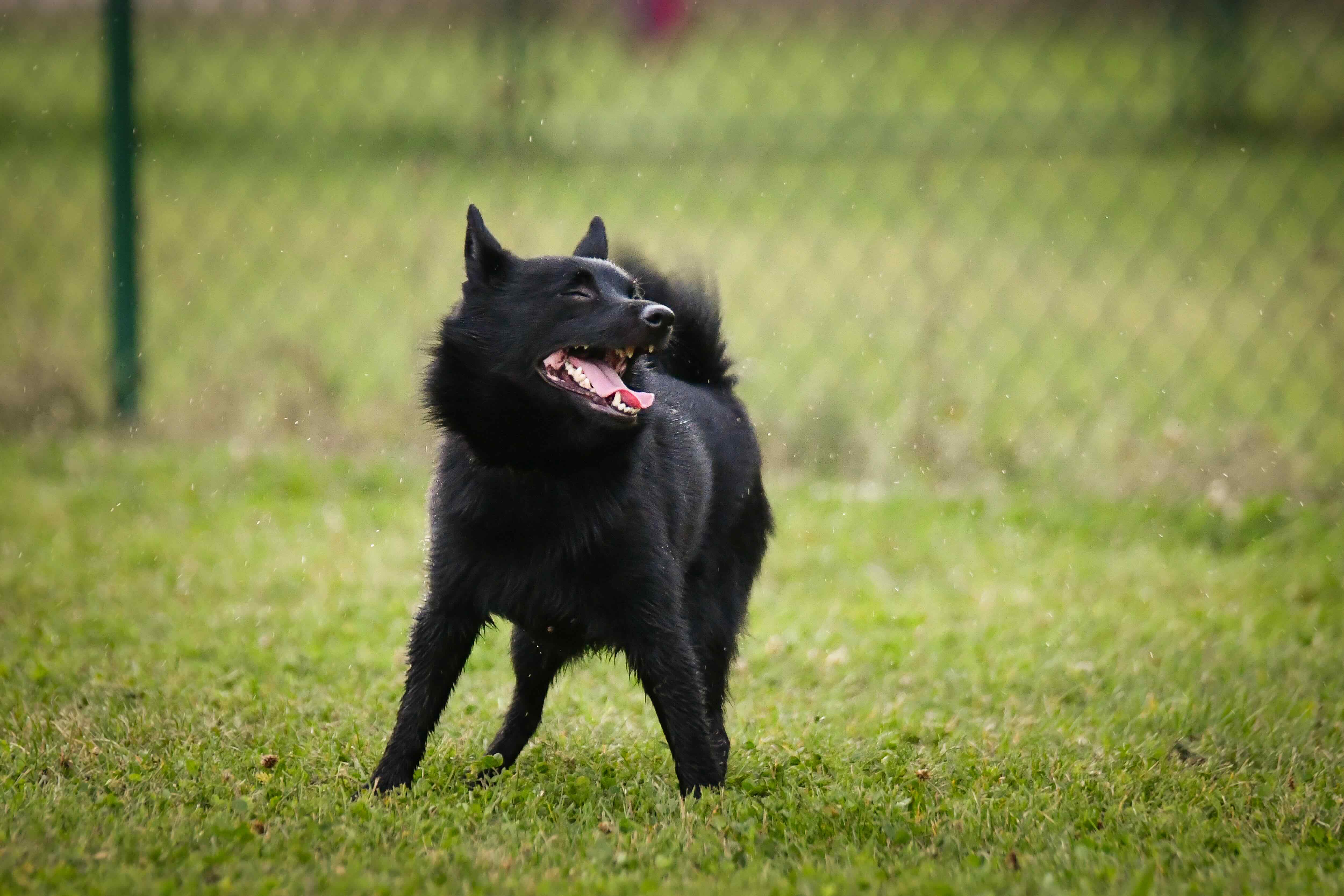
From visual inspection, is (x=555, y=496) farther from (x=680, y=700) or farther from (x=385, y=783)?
(x=385, y=783)

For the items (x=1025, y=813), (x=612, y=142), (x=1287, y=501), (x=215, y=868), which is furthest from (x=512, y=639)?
(x=612, y=142)

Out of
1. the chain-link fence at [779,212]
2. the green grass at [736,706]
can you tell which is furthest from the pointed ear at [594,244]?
the chain-link fence at [779,212]

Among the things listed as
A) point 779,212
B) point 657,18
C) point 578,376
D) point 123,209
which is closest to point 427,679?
point 578,376

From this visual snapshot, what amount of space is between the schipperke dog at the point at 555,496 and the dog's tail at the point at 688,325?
0.44m

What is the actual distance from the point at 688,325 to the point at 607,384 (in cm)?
72

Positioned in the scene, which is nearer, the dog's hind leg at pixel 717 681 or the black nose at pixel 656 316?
the black nose at pixel 656 316

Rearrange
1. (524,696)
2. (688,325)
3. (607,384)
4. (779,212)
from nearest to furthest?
(607,384) < (524,696) < (688,325) < (779,212)

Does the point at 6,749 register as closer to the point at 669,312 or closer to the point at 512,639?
the point at 512,639

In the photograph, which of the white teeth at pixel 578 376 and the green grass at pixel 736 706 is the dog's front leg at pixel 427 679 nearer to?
the green grass at pixel 736 706

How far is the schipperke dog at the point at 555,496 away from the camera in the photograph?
3051mm

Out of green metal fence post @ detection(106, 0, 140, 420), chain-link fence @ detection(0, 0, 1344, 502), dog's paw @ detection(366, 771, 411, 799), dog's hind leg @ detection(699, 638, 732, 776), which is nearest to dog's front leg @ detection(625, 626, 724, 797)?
dog's hind leg @ detection(699, 638, 732, 776)

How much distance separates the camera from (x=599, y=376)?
326cm

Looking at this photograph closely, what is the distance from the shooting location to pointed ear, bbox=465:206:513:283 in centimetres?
323

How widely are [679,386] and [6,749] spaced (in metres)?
2.01
